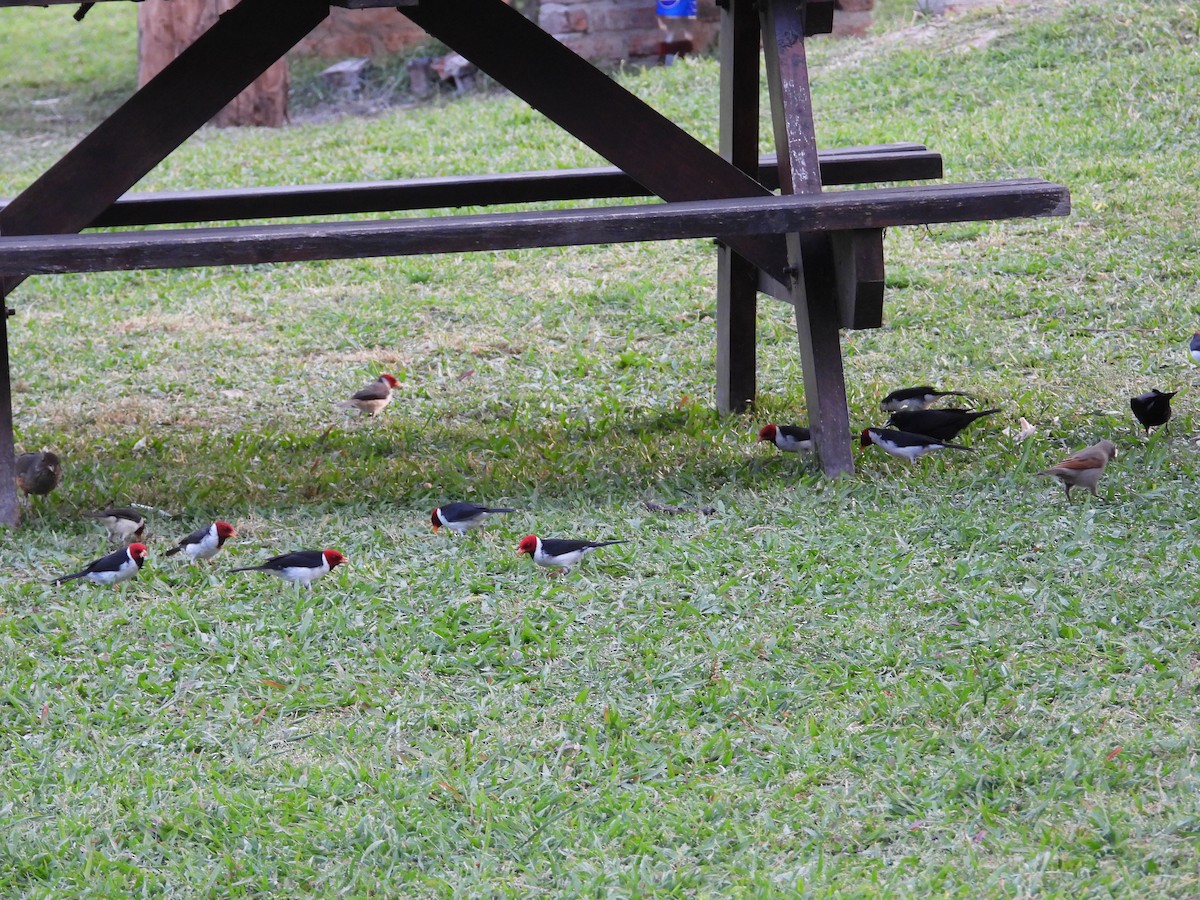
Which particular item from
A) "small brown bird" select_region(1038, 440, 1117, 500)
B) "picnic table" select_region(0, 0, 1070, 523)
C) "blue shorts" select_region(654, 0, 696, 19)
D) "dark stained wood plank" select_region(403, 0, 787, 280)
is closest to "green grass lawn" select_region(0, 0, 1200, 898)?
"small brown bird" select_region(1038, 440, 1117, 500)

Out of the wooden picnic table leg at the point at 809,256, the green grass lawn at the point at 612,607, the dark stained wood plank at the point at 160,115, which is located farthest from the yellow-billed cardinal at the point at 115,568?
the wooden picnic table leg at the point at 809,256

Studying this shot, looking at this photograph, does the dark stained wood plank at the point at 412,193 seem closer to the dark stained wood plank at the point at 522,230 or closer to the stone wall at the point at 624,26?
the dark stained wood plank at the point at 522,230

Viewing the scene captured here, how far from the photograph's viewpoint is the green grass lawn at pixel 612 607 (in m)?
3.23

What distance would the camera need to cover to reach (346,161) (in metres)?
11.7

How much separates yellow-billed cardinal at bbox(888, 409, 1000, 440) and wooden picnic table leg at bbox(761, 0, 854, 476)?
0.26 meters

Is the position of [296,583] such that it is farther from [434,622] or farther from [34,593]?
[34,593]

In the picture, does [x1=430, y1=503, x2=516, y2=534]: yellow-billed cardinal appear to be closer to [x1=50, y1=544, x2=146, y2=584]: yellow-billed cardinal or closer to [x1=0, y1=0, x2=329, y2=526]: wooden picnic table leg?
[x1=50, y1=544, x2=146, y2=584]: yellow-billed cardinal

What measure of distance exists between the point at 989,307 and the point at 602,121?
3.28 m

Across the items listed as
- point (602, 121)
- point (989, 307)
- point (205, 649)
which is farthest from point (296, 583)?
point (989, 307)

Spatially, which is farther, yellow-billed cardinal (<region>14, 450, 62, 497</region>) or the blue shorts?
the blue shorts

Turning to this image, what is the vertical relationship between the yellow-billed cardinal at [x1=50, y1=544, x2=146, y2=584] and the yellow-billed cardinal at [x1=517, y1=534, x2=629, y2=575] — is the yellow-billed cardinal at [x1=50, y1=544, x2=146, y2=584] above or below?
below

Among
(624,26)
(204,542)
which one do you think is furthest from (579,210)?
(624,26)

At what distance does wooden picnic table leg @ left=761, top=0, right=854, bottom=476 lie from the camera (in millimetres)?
5391

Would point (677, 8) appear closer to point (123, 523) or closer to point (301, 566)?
point (123, 523)
